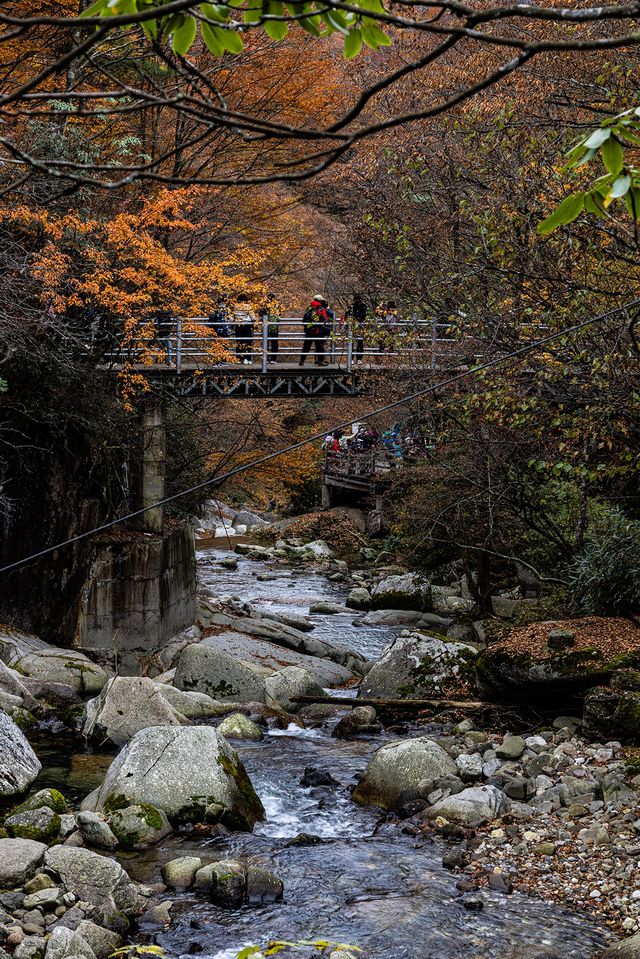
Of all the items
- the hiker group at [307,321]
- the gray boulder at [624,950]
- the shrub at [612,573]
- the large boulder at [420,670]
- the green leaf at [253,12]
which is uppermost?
the hiker group at [307,321]

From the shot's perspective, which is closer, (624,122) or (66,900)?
(624,122)

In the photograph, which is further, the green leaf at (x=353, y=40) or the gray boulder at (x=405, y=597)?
the gray boulder at (x=405, y=597)

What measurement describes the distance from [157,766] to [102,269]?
912cm

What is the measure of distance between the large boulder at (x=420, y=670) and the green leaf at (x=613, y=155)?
11.9 metres

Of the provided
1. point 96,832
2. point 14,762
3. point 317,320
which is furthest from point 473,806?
point 317,320

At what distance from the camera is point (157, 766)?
9.17 metres

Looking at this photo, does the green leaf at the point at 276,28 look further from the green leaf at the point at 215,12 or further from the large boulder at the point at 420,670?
the large boulder at the point at 420,670

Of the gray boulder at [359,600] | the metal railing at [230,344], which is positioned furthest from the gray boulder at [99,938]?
the gray boulder at [359,600]

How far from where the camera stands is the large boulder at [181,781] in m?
8.98

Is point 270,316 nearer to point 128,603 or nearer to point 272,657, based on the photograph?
point 128,603

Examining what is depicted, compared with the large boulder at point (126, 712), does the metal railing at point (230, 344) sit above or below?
above

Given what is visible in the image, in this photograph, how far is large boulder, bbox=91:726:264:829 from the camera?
8.98 m

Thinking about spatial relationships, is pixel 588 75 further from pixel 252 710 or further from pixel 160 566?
pixel 160 566

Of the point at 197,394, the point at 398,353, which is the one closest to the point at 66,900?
the point at 398,353
